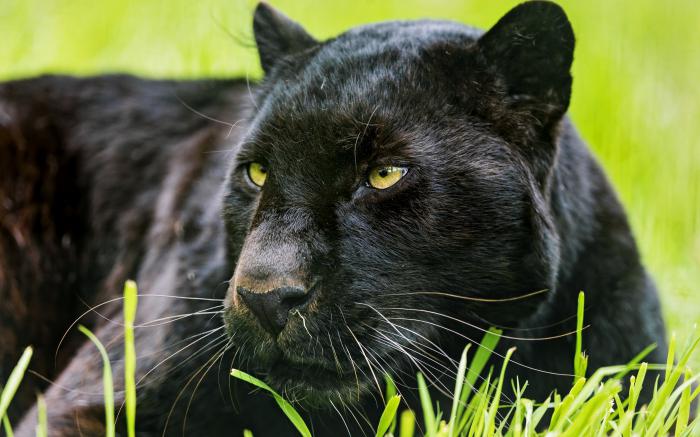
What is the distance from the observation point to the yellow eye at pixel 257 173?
2654mm

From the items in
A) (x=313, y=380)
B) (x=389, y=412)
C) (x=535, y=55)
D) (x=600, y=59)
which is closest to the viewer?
(x=389, y=412)

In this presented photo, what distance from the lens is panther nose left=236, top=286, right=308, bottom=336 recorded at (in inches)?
85.2

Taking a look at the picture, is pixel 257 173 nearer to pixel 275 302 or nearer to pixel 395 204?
pixel 395 204

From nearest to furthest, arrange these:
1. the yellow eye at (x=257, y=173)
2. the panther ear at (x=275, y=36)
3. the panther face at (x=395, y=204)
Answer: the panther face at (x=395, y=204), the yellow eye at (x=257, y=173), the panther ear at (x=275, y=36)

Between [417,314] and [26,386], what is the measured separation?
5.85 ft

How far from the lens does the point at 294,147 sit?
8.14 ft

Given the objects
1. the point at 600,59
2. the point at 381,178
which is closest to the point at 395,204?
the point at 381,178

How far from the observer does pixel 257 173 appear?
2.69 m

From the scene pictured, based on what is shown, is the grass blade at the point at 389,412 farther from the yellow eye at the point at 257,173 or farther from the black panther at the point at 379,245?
the yellow eye at the point at 257,173

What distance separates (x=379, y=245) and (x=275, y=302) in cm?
34

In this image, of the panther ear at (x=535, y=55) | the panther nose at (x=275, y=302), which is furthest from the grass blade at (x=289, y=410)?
the panther ear at (x=535, y=55)

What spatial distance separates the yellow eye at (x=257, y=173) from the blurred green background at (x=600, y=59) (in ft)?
6.10

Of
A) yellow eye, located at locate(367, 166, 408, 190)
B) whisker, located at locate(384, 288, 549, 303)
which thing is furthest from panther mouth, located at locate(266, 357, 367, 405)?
yellow eye, located at locate(367, 166, 408, 190)

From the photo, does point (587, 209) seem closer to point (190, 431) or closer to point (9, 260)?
point (190, 431)
